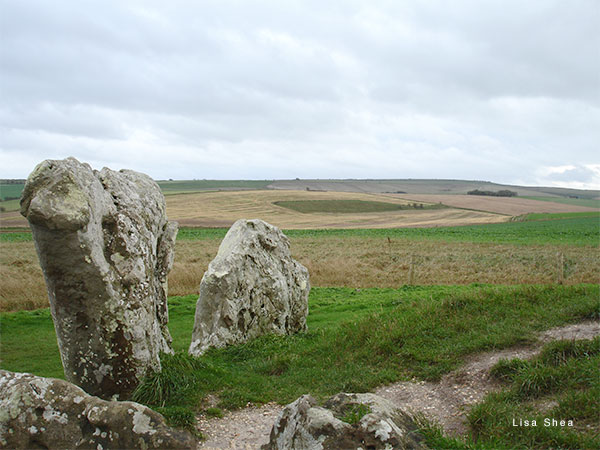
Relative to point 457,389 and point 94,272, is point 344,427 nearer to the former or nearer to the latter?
point 457,389

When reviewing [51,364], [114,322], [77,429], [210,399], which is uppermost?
[114,322]

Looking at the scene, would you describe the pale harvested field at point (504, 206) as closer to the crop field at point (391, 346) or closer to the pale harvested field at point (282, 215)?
the pale harvested field at point (282, 215)

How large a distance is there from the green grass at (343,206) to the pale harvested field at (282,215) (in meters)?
2.75

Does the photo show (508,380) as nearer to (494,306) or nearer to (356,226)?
(494,306)

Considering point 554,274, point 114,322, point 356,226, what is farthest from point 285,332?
point 356,226

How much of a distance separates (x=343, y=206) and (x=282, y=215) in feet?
56.7

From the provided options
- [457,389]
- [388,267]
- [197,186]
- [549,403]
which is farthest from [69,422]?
[197,186]

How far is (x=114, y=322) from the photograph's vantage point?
7.75 meters

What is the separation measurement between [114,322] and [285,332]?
21.9 ft

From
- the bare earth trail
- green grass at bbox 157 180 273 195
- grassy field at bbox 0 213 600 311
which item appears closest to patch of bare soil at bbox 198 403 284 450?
the bare earth trail

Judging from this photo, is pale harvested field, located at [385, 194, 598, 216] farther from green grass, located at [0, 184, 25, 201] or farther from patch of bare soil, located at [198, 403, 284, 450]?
patch of bare soil, located at [198, 403, 284, 450]

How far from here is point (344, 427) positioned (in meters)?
5.35

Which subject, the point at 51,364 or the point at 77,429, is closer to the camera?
the point at 77,429

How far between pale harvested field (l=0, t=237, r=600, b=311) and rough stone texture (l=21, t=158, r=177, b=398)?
490 inches
